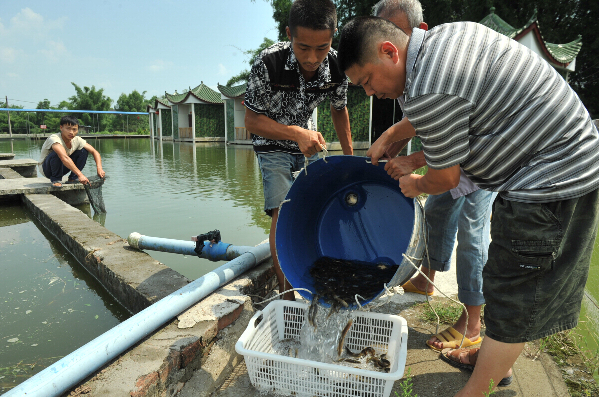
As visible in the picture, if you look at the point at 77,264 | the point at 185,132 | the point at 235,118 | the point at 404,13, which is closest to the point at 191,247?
the point at 77,264

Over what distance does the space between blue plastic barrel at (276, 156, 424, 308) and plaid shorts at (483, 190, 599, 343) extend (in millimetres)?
675

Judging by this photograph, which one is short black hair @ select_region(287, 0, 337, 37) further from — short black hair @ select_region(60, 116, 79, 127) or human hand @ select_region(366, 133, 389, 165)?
short black hair @ select_region(60, 116, 79, 127)

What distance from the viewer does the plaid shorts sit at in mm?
1318

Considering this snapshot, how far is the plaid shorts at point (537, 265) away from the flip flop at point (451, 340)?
22.9 inches

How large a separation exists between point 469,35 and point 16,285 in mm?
3351

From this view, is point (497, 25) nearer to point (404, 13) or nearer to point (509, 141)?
point (404, 13)

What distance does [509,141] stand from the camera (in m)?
1.31

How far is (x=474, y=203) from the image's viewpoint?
1.94 meters

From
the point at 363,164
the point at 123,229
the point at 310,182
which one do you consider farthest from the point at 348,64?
the point at 123,229

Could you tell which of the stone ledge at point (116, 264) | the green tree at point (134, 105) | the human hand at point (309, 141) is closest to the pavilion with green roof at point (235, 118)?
the stone ledge at point (116, 264)

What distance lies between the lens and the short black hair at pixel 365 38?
1332 millimetres

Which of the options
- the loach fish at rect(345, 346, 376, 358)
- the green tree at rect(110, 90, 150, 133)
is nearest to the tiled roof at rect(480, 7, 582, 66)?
the loach fish at rect(345, 346, 376, 358)

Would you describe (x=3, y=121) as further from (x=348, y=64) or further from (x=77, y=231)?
(x=348, y=64)

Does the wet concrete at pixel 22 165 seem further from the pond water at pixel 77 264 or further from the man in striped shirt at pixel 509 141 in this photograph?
the man in striped shirt at pixel 509 141
